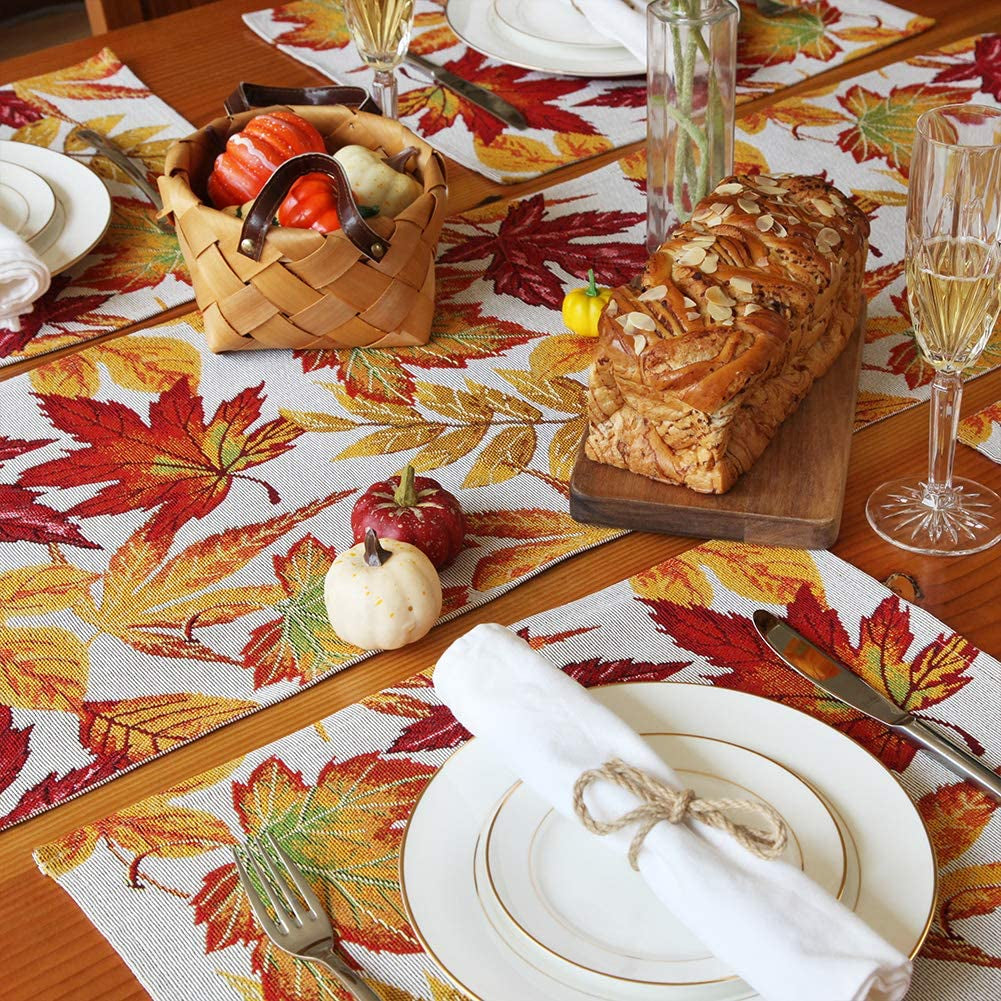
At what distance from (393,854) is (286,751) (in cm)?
11

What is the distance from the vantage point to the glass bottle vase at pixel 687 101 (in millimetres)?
1123

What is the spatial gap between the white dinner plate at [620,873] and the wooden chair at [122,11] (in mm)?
1706

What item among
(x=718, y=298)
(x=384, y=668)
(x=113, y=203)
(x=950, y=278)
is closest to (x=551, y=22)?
(x=113, y=203)

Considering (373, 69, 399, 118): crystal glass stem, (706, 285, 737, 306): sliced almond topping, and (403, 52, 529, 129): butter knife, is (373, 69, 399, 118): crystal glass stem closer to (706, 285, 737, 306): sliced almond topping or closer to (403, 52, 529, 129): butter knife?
(403, 52, 529, 129): butter knife

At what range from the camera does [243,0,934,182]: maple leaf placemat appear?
149 cm

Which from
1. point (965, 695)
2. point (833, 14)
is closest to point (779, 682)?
point (965, 695)

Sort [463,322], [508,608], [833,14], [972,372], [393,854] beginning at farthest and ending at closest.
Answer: [833,14], [463,322], [972,372], [508,608], [393,854]

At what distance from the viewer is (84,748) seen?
0.82m

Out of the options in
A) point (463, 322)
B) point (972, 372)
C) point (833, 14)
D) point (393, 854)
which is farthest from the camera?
point (833, 14)

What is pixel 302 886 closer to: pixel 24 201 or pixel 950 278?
pixel 950 278

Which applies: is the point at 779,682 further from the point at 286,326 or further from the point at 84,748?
the point at 286,326

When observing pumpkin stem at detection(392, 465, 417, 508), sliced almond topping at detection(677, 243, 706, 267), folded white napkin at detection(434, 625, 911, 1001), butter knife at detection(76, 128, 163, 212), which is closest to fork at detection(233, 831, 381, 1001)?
folded white napkin at detection(434, 625, 911, 1001)

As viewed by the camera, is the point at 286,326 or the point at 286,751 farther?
the point at 286,326

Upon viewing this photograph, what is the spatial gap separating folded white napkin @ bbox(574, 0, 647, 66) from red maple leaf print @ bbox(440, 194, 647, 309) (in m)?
0.28
